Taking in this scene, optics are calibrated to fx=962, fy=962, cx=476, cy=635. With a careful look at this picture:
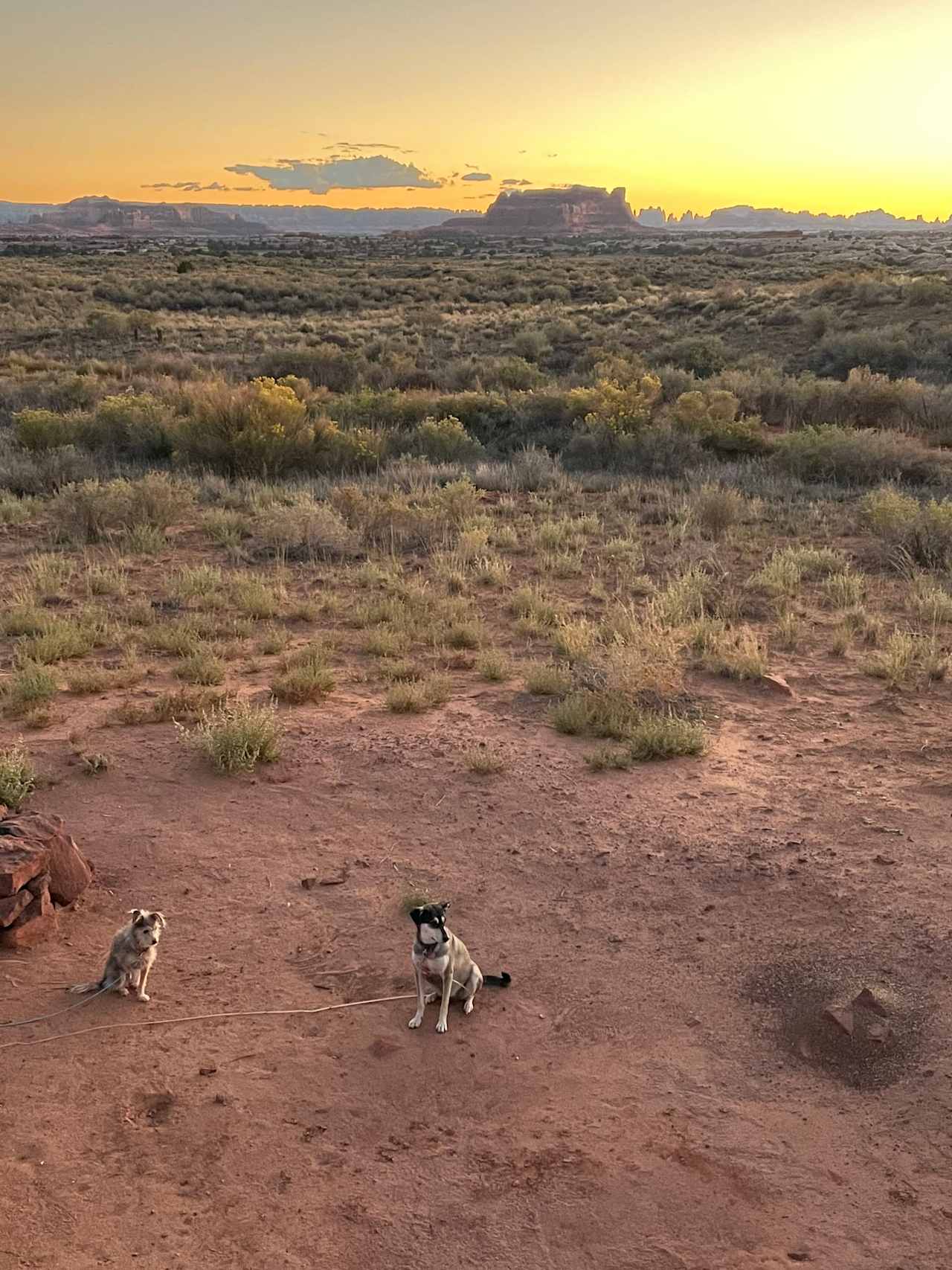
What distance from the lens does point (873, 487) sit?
49.3 ft

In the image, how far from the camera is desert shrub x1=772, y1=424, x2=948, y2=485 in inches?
602

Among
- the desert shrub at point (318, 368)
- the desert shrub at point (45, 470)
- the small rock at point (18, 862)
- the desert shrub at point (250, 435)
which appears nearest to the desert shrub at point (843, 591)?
the small rock at point (18, 862)

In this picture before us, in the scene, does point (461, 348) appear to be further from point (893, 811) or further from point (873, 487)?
point (893, 811)

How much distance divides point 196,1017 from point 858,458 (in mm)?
14113

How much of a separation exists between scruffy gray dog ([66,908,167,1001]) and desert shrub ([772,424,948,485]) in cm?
1351

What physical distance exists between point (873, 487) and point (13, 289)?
37.7m

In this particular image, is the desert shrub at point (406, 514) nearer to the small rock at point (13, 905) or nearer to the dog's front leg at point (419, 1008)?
the small rock at point (13, 905)

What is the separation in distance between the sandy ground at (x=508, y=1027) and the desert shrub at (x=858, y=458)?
9538 mm

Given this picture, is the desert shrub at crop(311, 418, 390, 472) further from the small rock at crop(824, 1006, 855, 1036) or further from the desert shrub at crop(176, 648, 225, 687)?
the small rock at crop(824, 1006, 855, 1036)

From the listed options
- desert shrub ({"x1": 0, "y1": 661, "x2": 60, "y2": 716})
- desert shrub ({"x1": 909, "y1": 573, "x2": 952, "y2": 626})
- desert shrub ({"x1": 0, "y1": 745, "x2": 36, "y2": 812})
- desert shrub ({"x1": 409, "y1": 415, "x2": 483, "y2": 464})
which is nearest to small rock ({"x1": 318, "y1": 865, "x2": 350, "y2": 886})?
desert shrub ({"x1": 0, "y1": 745, "x2": 36, "y2": 812})

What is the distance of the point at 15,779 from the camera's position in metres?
5.99

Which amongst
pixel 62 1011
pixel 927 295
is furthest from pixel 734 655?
pixel 927 295

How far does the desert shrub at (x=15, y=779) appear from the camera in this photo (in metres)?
5.88

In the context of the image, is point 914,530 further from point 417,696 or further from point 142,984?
point 142,984
